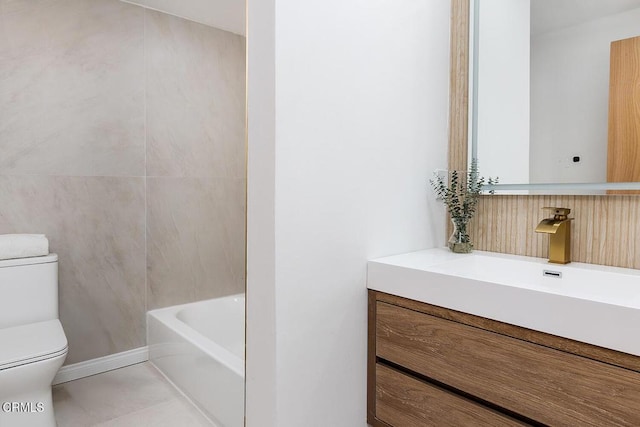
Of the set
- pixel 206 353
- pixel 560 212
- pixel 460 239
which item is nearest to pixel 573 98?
pixel 560 212

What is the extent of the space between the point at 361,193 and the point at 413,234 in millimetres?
317

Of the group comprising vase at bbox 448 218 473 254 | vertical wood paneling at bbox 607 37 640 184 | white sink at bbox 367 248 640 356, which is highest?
vertical wood paneling at bbox 607 37 640 184

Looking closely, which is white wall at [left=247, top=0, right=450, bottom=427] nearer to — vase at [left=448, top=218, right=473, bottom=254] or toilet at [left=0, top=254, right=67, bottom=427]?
vase at [left=448, top=218, right=473, bottom=254]

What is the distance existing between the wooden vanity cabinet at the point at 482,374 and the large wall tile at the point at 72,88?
6.21 feet

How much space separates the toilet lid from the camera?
5.08ft

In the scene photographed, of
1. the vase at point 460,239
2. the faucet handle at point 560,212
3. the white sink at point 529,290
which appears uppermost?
the faucet handle at point 560,212

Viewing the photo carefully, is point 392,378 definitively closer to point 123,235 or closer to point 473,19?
point 473,19

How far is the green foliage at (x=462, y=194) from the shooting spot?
4.81 ft

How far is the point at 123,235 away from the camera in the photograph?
2.41 m

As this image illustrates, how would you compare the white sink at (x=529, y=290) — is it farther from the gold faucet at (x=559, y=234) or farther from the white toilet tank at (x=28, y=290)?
the white toilet tank at (x=28, y=290)

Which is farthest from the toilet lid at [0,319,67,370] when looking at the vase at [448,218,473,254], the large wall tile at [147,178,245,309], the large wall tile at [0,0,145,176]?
the vase at [448,218,473,254]

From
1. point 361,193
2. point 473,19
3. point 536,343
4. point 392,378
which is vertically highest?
point 473,19

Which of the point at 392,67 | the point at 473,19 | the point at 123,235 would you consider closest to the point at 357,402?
the point at 392,67

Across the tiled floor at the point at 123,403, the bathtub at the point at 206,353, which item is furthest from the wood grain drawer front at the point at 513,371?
the tiled floor at the point at 123,403
